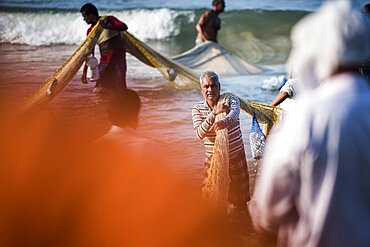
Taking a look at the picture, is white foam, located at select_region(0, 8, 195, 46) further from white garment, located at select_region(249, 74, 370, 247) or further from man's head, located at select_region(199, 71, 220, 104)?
white garment, located at select_region(249, 74, 370, 247)

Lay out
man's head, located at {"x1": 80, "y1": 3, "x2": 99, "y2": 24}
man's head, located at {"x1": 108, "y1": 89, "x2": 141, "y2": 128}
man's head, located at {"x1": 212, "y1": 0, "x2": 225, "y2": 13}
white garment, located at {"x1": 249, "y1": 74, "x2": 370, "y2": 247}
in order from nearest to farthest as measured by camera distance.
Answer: white garment, located at {"x1": 249, "y1": 74, "x2": 370, "y2": 247}, man's head, located at {"x1": 108, "y1": 89, "x2": 141, "y2": 128}, man's head, located at {"x1": 80, "y1": 3, "x2": 99, "y2": 24}, man's head, located at {"x1": 212, "y1": 0, "x2": 225, "y2": 13}

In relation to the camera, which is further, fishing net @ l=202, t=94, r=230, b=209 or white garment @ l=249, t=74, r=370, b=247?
fishing net @ l=202, t=94, r=230, b=209

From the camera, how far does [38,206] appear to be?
4.58 metres

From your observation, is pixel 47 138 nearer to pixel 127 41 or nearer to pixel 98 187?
pixel 127 41

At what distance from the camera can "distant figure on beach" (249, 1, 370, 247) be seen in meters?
1.82

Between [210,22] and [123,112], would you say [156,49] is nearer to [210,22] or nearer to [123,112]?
[210,22]

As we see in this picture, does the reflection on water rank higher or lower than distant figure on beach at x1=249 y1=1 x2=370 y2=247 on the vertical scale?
lower

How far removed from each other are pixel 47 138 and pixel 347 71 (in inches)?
176

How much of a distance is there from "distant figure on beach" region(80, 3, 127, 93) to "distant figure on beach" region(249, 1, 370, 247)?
4.28 meters

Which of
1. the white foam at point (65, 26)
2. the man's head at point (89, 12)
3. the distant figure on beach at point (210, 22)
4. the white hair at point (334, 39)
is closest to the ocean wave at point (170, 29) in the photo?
the white foam at point (65, 26)

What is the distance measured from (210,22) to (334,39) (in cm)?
731

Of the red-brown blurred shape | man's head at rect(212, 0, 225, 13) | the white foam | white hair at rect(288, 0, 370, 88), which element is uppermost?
white hair at rect(288, 0, 370, 88)

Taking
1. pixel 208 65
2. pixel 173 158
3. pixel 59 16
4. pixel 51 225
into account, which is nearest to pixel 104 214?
pixel 51 225

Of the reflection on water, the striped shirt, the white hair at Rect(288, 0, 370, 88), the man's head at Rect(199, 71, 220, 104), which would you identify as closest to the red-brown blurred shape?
the striped shirt
